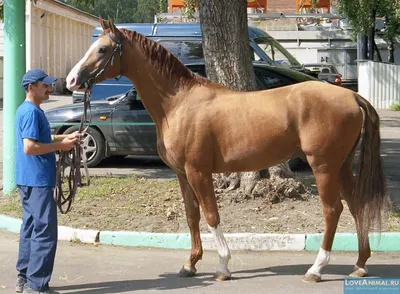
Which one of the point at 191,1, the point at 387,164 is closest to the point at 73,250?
the point at 387,164

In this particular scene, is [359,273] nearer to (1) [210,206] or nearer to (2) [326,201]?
(2) [326,201]

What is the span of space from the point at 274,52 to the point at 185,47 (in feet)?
7.00

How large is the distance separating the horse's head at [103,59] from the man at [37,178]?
1.30ft

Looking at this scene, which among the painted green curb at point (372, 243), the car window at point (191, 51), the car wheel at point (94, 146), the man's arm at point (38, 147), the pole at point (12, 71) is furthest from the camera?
the car window at point (191, 51)

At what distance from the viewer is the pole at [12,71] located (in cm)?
946

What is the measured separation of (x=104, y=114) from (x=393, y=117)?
12.6 m

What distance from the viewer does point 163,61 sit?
21.0 feet

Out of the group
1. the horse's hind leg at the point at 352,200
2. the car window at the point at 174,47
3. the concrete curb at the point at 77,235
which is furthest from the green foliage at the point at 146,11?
the horse's hind leg at the point at 352,200

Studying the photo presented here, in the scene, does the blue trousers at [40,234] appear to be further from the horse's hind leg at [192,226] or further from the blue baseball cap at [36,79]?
the horse's hind leg at [192,226]

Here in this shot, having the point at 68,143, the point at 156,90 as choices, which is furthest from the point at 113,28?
the point at 68,143

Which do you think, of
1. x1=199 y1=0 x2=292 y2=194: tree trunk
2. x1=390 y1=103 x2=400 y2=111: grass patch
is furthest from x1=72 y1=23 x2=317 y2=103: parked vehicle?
x1=390 y1=103 x2=400 y2=111: grass patch

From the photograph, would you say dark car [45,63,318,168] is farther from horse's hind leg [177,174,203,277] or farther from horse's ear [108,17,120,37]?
horse's ear [108,17,120,37]

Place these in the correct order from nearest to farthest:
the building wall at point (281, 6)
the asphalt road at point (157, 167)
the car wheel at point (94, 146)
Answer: the asphalt road at point (157, 167), the car wheel at point (94, 146), the building wall at point (281, 6)

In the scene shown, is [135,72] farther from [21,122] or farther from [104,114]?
[104,114]
